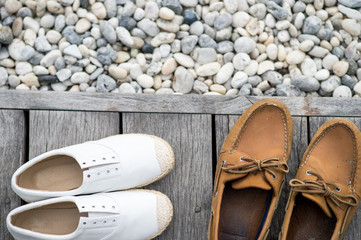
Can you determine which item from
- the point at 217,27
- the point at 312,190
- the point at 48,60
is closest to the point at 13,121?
the point at 48,60

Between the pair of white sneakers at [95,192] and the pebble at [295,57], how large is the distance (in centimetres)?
67

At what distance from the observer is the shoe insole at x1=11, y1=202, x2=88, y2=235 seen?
124 cm

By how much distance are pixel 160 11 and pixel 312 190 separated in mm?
893

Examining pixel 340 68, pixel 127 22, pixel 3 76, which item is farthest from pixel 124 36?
pixel 340 68

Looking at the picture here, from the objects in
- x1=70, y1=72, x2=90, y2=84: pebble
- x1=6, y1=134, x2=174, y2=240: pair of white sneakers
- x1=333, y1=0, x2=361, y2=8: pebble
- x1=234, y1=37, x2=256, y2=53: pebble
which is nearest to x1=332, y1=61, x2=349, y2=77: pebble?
x1=333, y1=0, x2=361, y2=8: pebble

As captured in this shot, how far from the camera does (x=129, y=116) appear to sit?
136cm

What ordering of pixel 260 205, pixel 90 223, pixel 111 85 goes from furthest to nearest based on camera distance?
pixel 111 85 → pixel 260 205 → pixel 90 223

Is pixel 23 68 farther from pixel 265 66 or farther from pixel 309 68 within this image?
pixel 309 68

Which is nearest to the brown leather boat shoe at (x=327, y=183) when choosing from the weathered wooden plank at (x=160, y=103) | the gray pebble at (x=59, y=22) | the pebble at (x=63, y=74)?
the weathered wooden plank at (x=160, y=103)

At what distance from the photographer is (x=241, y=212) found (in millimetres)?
1307

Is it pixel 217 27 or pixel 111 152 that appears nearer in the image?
pixel 111 152

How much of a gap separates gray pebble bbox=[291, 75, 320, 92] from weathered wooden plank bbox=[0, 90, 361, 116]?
0.22 meters

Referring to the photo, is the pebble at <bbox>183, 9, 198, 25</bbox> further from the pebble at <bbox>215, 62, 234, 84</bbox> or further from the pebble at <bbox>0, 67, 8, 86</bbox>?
the pebble at <bbox>0, 67, 8, 86</bbox>

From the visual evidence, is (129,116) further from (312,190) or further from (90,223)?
(312,190)
